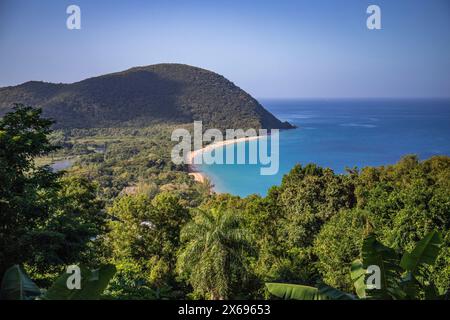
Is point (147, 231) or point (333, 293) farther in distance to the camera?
point (147, 231)

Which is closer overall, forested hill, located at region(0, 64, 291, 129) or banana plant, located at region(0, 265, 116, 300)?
banana plant, located at region(0, 265, 116, 300)

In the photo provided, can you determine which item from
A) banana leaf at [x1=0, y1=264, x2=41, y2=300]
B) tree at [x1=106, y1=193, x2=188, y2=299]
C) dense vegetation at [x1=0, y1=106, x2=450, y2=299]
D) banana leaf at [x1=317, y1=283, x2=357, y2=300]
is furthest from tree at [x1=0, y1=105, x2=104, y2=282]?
banana leaf at [x1=317, y1=283, x2=357, y2=300]

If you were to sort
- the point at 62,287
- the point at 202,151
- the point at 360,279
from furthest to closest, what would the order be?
the point at 202,151 → the point at 360,279 → the point at 62,287

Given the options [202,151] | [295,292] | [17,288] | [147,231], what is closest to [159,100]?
[202,151]

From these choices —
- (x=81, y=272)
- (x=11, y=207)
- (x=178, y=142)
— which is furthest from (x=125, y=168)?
(x=81, y=272)

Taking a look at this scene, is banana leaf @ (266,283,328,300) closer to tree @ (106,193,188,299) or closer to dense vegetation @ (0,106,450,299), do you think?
dense vegetation @ (0,106,450,299)

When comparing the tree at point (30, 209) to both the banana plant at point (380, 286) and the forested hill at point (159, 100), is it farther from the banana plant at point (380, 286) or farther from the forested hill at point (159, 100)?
the forested hill at point (159, 100)

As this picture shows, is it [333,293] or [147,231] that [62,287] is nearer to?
[333,293]
